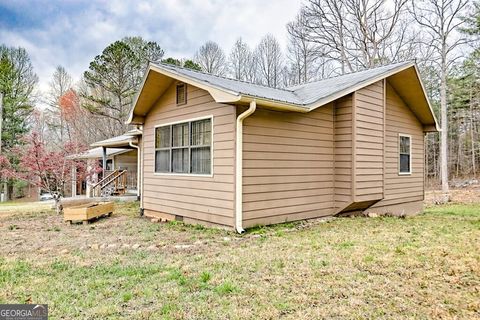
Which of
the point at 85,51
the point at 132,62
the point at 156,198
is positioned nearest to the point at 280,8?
the point at 132,62

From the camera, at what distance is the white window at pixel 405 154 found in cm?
965

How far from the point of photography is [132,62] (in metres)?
21.4

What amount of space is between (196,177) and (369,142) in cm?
417

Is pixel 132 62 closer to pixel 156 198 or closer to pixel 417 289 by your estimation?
pixel 156 198

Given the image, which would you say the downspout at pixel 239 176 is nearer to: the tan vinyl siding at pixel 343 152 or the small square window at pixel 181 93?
the small square window at pixel 181 93

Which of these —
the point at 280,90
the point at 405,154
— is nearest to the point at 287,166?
the point at 280,90

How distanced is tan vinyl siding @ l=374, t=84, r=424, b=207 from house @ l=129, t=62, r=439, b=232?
0.19 ft

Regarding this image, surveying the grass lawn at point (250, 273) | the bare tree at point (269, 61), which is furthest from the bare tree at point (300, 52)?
the grass lawn at point (250, 273)

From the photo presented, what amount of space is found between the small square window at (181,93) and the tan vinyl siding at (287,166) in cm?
214

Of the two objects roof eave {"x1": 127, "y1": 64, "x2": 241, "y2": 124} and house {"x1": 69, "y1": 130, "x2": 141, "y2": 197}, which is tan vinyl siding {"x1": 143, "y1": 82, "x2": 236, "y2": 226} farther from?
house {"x1": 69, "y1": 130, "x2": 141, "y2": 197}

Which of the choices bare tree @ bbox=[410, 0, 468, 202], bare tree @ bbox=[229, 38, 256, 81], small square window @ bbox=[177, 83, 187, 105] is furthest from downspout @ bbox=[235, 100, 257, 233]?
bare tree @ bbox=[229, 38, 256, 81]

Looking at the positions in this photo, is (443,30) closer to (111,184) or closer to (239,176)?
(239,176)

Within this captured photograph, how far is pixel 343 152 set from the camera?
761 centimetres

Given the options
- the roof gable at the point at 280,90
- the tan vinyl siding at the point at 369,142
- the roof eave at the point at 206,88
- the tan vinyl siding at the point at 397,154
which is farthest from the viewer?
the tan vinyl siding at the point at 397,154
